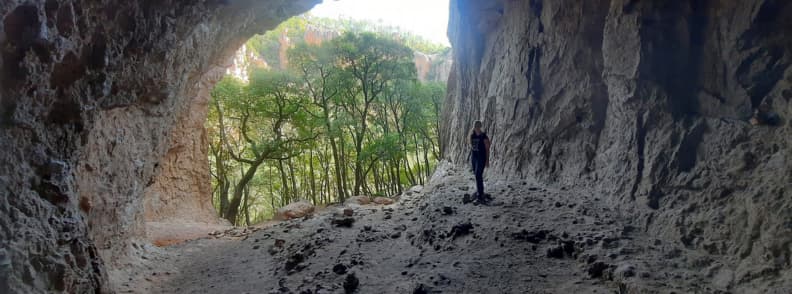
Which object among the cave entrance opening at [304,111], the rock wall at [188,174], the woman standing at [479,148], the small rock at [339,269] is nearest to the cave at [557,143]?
the small rock at [339,269]

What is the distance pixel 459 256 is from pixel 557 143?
314cm

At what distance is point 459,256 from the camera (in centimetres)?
539

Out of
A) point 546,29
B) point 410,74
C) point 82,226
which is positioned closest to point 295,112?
point 410,74

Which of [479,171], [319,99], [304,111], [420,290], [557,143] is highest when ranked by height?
[319,99]

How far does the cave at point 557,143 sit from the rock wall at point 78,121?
0.07ft

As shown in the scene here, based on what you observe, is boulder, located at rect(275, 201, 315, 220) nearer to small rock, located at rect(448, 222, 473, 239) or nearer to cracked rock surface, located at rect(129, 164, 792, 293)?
cracked rock surface, located at rect(129, 164, 792, 293)

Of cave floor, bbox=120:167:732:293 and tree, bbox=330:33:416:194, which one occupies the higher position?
tree, bbox=330:33:416:194

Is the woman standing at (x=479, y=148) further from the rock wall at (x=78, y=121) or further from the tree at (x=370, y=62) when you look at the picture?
the tree at (x=370, y=62)

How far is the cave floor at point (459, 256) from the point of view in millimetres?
4195

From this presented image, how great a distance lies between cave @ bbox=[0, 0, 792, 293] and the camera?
141 inches

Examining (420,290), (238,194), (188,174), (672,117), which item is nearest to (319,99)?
(238,194)

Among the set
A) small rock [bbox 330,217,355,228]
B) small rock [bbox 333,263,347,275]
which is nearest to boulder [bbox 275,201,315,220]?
small rock [bbox 330,217,355,228]

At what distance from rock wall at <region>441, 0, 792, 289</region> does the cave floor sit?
38cm

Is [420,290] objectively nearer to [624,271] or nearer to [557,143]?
[624,271]
